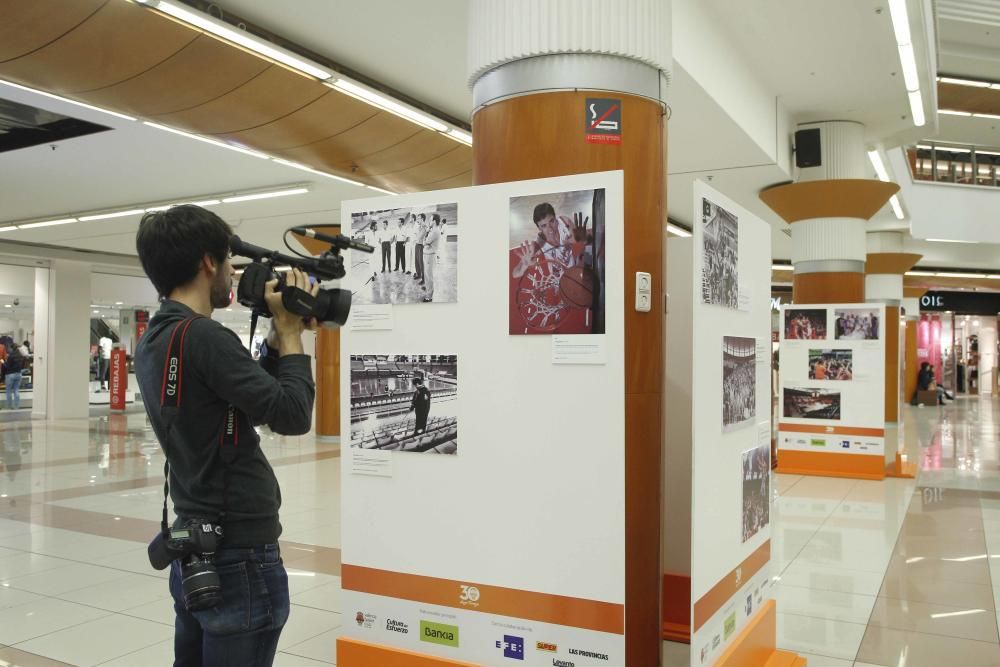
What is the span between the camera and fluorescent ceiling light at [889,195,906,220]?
51.9 feet

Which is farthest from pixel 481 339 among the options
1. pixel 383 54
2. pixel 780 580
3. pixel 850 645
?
pixel 383 54

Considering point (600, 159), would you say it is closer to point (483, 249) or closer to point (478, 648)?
point (483, 249)

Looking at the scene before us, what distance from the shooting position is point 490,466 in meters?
2.74

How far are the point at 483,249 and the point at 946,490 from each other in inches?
361

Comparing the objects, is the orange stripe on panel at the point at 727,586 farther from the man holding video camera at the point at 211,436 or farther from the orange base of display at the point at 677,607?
the man holding video camera at the point at 211,436

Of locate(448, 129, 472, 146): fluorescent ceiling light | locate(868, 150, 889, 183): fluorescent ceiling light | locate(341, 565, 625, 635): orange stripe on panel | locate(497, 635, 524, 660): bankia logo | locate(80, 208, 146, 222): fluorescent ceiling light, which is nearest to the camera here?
locate(341, 565, 625, 635): orange stripe on panel

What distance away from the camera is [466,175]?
966 centimetres

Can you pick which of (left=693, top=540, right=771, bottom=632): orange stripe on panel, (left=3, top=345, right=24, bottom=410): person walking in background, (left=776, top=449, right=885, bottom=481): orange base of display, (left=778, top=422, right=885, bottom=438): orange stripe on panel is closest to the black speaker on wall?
(left=778, top=422, right=885, bottom=438): orange stripe on panel

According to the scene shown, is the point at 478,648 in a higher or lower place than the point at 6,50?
lower

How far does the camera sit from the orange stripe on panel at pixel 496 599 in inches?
101

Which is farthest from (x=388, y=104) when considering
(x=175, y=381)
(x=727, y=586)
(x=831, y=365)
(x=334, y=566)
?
(x=831, y=365)

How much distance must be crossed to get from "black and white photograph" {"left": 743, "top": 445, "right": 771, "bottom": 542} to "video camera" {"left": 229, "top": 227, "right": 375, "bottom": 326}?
1966 mm

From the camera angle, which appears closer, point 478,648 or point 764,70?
point 478,648

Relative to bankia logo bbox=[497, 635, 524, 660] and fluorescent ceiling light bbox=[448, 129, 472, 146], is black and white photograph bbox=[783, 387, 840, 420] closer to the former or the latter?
fluorescent ceiling light bbox=[448, 129, 472, 146]
